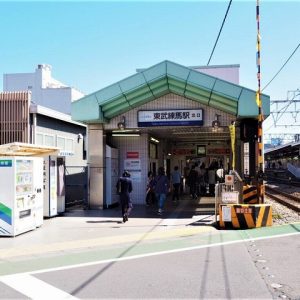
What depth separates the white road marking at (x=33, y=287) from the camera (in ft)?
20.9

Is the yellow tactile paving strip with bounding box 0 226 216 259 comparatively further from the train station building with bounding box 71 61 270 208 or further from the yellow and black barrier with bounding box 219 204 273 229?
the train station building with bounding box 71 61 270 208

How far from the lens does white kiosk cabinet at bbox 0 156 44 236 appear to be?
38.4 feet

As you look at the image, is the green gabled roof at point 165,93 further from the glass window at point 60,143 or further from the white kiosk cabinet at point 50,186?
the glass window at point 60,143

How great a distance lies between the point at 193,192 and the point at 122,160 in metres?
4.64

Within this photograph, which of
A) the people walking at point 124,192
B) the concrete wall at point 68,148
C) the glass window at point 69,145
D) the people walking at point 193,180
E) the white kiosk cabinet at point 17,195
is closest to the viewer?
the white kiosk cabinet at point 17,195

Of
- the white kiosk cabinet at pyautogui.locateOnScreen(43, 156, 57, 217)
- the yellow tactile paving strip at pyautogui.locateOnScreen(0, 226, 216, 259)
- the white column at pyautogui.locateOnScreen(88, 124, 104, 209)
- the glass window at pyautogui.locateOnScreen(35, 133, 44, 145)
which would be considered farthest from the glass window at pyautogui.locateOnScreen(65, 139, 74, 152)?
the yellow tactile paving strip at pyautogui.locateOnScreen(0, 226, 216, 259)

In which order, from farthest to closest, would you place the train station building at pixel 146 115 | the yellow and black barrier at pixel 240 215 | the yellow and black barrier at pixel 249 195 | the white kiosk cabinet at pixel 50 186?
the train station building at pixel 146 115 < the yellow and black barrier at pixel 249 195 < the white kiosk cabinet at pixel 50 186 < the yellow and black barrier at pixel 240 215

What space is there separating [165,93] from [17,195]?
7.65 metres

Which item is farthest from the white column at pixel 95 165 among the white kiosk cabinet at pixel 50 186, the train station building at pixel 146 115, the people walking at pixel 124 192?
the people walking at pixel 124 192

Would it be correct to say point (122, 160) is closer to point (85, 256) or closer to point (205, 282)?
point (85, 256)

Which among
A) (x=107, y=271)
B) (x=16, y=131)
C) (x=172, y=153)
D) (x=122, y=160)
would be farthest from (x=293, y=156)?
(x=107, y=271)

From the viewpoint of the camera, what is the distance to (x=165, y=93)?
17547 millimetres

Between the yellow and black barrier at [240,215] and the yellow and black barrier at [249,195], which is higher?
the yellow and black barrier at [249,195]

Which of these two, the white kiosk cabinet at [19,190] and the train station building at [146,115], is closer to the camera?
the white kiosk cabinet at [19,190]
